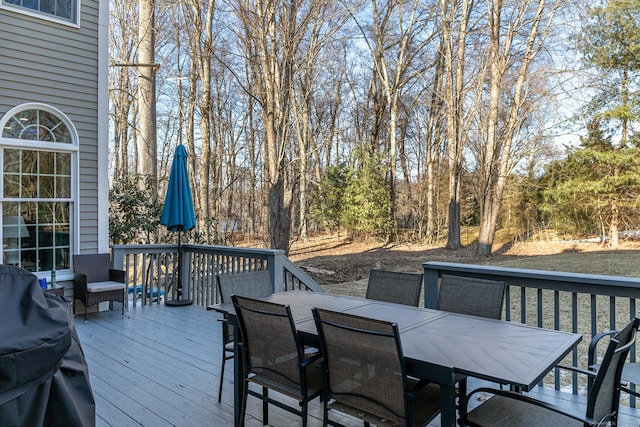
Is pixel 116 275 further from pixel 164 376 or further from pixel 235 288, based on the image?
pixel 235 288

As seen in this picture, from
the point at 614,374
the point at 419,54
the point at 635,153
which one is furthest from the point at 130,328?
the point at 419,54

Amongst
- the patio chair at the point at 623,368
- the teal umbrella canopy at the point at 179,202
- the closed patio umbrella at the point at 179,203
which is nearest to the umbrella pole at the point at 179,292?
the closed patio umbrella at the point at 179,203

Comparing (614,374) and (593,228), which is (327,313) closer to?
(614,374)

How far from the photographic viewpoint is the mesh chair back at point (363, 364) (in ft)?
6.32

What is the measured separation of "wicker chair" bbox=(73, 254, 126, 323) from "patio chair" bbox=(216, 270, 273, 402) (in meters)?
2.60

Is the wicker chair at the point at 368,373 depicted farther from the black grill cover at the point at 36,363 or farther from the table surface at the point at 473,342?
the black grill cover at the point at 36,363

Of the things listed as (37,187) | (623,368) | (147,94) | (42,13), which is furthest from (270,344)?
(147,94)

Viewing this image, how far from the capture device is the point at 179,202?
20.7ft

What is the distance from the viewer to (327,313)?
2.11 m

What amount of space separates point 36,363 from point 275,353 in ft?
4.50

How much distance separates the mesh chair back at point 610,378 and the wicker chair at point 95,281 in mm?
5223

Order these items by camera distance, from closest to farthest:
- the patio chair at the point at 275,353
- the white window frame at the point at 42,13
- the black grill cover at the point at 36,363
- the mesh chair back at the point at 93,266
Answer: the black grill cover at the point at 36,363 < the patio chair at the point at 275,353 < the white window frame at the point at 42,13 < the mesh chair back at the point at 93,266

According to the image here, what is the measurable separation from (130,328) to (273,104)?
606 centimetres

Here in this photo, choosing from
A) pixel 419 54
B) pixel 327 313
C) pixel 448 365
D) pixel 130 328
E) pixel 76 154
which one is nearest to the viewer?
pixel 448 365
